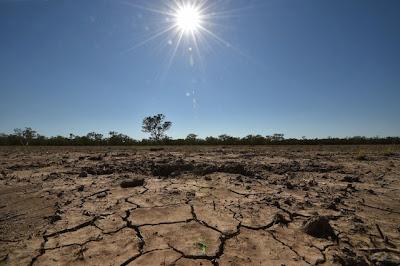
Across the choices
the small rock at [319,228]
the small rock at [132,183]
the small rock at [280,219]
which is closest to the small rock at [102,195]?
the small rock at [132,183]

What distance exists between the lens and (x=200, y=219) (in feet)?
9.87

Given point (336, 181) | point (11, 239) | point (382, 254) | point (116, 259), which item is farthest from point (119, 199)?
point (336, 181)

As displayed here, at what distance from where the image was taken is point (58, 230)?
2.73m

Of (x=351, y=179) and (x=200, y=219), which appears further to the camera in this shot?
(x=351, y=179)

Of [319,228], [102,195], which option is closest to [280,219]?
[319,228]

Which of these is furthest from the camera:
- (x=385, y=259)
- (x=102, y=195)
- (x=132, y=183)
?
(x=132, y=183)

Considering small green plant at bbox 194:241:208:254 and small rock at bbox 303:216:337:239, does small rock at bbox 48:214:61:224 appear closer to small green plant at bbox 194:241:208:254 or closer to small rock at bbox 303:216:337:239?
small green plant at bbox 194:241:208:254

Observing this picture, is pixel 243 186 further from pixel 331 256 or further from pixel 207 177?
pixel 331 256

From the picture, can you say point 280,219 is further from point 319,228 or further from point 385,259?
point 385,259

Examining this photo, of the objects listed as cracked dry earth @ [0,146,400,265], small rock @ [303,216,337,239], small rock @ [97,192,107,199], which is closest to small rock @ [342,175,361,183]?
cracked dry earth @ [0,146,400,265]

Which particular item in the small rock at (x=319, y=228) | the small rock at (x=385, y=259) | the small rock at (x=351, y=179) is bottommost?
the small rock at (x=385, y=259)

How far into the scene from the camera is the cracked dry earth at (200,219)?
7.42 ft

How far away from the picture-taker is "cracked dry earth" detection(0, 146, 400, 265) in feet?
7.42

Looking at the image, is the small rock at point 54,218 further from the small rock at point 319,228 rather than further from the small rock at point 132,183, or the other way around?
the small rock at point 319,228
